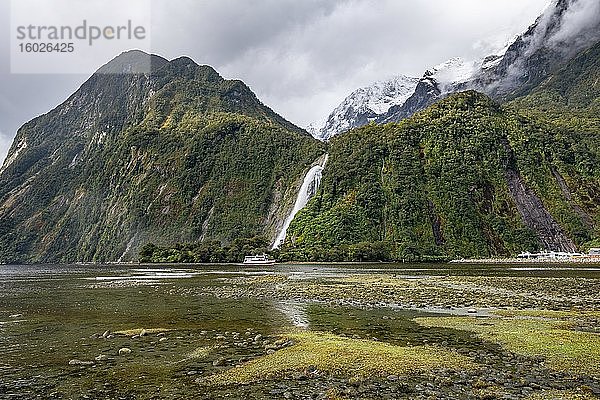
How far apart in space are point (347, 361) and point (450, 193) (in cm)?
15045

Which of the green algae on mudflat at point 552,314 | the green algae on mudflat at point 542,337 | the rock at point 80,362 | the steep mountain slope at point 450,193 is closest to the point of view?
the green algae on mudflat at point 542,337

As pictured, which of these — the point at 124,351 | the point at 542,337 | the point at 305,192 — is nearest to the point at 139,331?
the point at 124,351

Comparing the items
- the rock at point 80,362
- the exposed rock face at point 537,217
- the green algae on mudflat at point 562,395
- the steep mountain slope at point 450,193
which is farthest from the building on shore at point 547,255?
the rock at point 80,362

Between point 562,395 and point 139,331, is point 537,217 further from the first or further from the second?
point 562,395

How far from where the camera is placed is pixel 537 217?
158 meters

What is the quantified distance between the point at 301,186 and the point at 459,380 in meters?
173

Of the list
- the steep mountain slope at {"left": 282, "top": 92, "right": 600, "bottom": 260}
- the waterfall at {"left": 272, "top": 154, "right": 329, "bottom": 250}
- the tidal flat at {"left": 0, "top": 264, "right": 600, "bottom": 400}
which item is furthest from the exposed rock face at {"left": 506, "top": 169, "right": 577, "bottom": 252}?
the tidal flat at {"left": 0, "top": 264, "right": 600, "bottom": 400}

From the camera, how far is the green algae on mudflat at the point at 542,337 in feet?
53.8

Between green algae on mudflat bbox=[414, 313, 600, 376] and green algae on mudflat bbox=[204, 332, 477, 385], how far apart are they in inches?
106

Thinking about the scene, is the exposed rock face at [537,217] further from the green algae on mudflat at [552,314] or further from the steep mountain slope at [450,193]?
the green algae on mudflat at [552,314]

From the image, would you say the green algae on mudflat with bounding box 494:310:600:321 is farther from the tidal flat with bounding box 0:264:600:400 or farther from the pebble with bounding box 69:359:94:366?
the pebble with bounding box 69:359:94:366

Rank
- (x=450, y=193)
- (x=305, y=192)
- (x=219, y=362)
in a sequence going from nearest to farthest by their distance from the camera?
(x=219, y=362) → (x=450, y=193) → (x=305, y=192)

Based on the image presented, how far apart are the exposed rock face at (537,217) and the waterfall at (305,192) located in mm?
61063

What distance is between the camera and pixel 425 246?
475 ft
